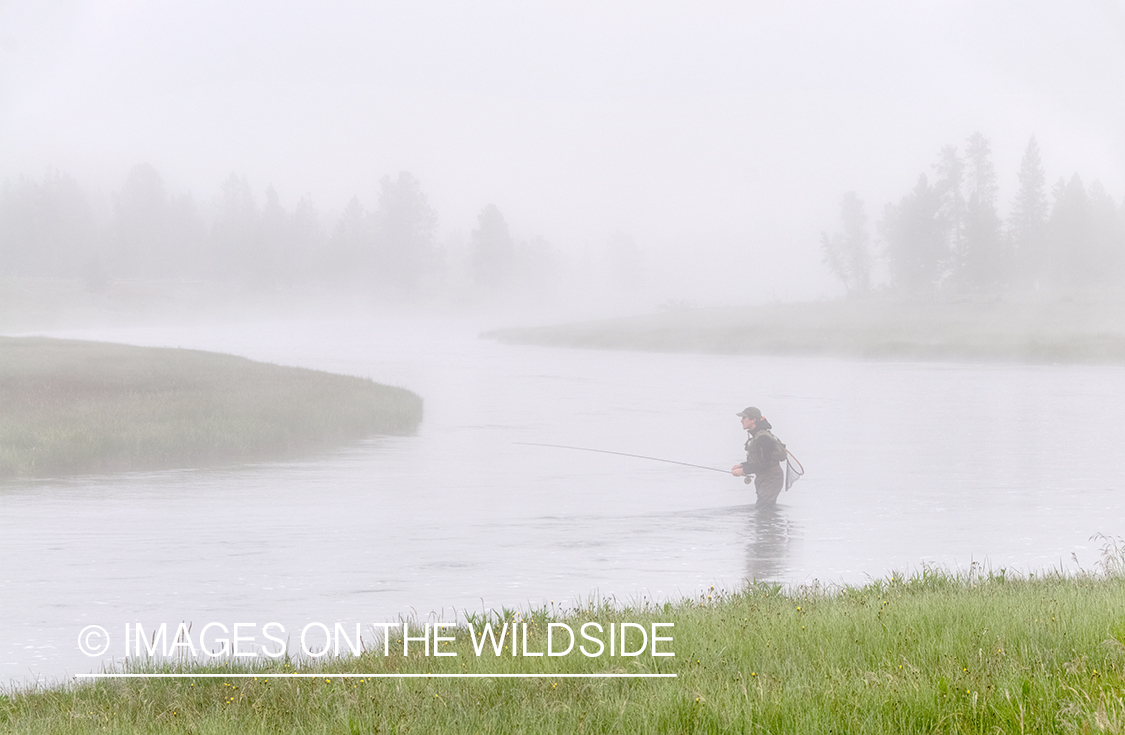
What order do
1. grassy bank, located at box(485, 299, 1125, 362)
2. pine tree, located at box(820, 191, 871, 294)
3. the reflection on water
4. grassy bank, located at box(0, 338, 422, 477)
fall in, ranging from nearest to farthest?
1. the reflection on water
2. grassy bank, located at box(0, 338, 422, 477)
3. grassy bank, located at box(485, 299, 1125, 362)
4. pine tree, located at box(820, 191, 871, 294)

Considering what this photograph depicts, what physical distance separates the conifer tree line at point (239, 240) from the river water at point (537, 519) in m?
125

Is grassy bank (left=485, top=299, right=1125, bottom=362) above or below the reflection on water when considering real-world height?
above

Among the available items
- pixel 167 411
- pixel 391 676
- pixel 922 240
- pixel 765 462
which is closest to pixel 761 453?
pixel 765 462

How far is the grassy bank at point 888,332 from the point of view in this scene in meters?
65.8

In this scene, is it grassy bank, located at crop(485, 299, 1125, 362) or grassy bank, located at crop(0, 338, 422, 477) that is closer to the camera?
grassy bank, located at crop(0, 338, 422, 477)

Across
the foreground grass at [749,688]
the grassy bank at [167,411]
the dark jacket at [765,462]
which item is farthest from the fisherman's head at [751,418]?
the grassy bank at [167,411]

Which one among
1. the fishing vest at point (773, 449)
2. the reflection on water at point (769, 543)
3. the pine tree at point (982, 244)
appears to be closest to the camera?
the reflection on water at point (769, 543)

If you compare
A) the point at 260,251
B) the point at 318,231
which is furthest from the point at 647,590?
the point at 318,231

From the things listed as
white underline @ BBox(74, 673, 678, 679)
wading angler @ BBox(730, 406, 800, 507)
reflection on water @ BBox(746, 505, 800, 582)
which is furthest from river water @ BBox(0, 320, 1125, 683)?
white underline @ BBox(74, 673, 678, 679)

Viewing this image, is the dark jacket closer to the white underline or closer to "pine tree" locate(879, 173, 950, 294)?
the white underline

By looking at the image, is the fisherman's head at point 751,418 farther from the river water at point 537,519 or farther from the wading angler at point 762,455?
the river water at point 537,519

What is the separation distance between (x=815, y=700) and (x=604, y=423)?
2929 centimetres

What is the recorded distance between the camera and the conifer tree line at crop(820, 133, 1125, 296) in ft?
344

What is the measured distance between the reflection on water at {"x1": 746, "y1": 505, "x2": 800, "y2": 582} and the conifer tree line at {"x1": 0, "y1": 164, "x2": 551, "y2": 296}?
446 feet
